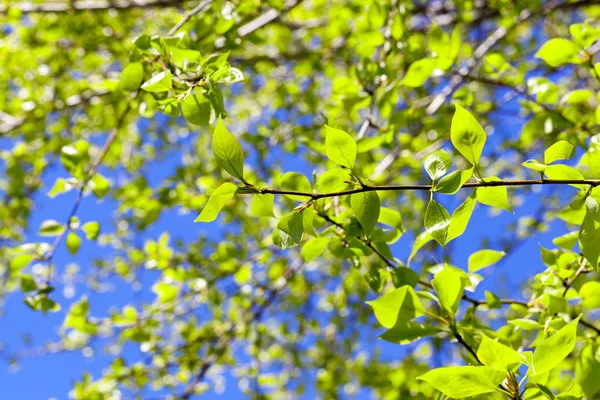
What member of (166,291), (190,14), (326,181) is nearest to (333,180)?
(326,181)

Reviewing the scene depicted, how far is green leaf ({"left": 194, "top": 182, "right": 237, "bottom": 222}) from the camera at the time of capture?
665 mm

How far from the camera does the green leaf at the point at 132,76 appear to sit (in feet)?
3.03

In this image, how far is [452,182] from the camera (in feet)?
2.11

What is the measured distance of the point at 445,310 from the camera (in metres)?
0.88

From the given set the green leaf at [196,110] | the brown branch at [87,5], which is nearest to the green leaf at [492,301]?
the green leaf at [196,110]

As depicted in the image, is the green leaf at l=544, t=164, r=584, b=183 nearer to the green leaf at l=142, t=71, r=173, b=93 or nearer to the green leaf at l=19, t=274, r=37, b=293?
the green leaf at l=142, t=71, r=173, b=93

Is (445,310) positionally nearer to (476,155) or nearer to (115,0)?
(476,155)

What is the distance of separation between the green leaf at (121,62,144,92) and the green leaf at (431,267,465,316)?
644 mm

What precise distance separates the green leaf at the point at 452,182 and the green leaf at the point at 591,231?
17cm

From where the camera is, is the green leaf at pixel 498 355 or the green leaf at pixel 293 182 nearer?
the green leaf at pixel 498 355

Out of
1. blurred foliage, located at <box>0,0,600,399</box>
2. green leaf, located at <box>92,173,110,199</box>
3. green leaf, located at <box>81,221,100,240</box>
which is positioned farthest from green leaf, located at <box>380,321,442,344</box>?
green leaf, located at <box>92,173,110,199</box>

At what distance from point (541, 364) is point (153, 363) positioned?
177 centimetres

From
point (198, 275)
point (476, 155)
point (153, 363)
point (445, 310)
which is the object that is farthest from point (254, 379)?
point (476, 155)

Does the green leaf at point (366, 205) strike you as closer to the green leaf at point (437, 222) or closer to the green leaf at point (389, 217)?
the green leaf at point (437, 222)
